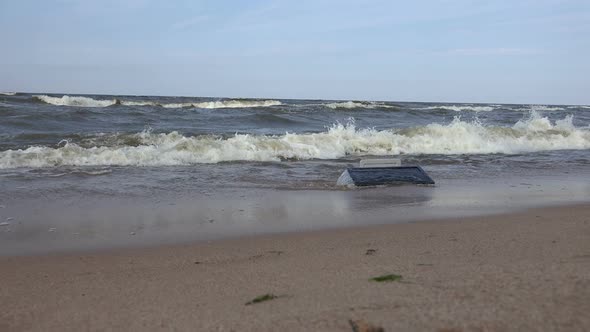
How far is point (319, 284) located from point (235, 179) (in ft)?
18.6

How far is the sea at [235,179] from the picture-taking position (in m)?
5.21

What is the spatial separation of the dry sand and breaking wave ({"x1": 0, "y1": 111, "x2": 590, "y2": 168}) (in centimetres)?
656

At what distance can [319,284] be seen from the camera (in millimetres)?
2869

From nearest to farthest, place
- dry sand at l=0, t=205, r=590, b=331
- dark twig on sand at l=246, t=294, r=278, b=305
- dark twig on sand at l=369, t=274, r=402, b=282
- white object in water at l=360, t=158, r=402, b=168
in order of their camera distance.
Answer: dry sand at l=0, t=205, r=590, b=331, dark twig on sand at l=246, t=294, r=278, b=305, dark twig on sand at l=369, t=274, r=402, b=282, white object in water at l=360, t=158, r=402, b=168

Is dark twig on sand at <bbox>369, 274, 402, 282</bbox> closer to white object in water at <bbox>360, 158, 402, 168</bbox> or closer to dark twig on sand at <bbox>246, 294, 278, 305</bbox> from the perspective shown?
dark twig on sand at <bbox>246, 294, 278, 305</bbox>

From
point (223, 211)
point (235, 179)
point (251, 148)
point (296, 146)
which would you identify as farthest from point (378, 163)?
point (296, 146)

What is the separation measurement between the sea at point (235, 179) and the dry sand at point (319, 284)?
0.76m

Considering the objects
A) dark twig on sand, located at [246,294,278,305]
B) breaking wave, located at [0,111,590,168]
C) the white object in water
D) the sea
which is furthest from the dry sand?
breaking wave, located at [0,111,590,168]

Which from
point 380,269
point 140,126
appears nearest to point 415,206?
point 380,269

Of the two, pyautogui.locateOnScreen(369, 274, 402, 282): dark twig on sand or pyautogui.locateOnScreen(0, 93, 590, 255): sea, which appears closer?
pyautogui.locateOnScreen(369, 274, 402, 282): dark twig on sand

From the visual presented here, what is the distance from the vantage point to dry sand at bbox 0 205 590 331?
224 centimetres

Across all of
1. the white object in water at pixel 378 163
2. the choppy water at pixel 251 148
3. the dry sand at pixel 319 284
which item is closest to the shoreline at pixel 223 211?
the dry sand at pixel 319 284

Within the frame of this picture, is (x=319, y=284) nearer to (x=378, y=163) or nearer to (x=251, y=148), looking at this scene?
(x=378, y=163)

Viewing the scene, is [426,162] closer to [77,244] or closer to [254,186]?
[254,186]
